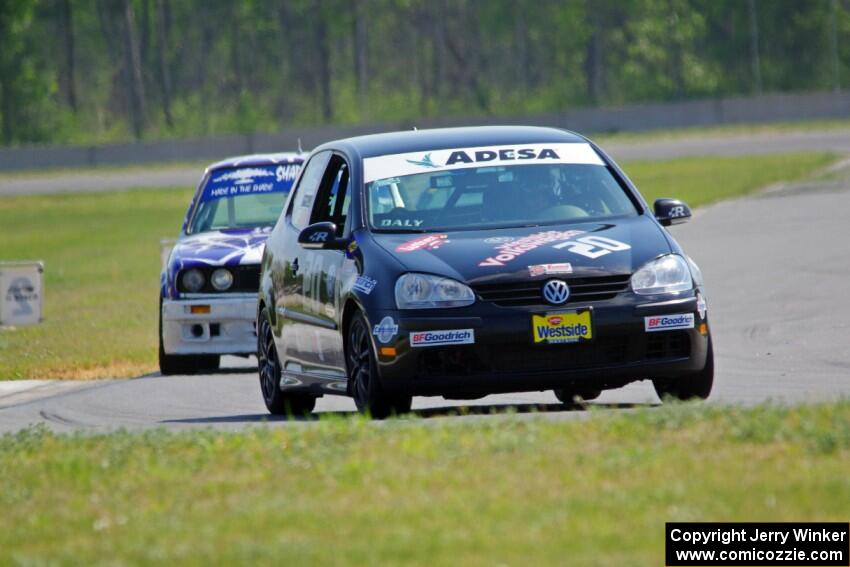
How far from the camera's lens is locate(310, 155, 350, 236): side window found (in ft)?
34.8

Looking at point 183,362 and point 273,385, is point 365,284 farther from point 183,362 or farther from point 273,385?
point 183,362

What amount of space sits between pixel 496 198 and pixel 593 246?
3.15 ft

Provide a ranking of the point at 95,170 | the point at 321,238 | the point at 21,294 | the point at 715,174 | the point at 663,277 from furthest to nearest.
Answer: the point at 95,170 < the point at 715,174 < the point at 21,294 < the point at 321,238 < the point at 663,277

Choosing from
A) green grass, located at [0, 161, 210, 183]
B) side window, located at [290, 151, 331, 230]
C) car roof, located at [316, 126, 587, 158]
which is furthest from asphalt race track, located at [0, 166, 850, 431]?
green grass, located at [0, 161, 210, 183]

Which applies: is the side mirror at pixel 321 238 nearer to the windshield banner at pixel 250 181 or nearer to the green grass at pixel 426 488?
the green grass at pixel 426 488

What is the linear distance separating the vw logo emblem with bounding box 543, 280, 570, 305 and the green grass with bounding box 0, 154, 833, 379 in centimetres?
758

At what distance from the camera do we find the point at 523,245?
9367mm

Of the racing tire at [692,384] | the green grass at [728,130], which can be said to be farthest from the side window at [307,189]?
the green grass at [728,130]

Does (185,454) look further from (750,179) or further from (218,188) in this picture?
(750,179)

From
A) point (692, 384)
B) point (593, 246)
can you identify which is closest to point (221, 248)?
point (593, 246)

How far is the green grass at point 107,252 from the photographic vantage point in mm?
17547

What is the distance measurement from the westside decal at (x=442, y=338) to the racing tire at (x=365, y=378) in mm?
264

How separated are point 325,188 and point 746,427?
4.55m

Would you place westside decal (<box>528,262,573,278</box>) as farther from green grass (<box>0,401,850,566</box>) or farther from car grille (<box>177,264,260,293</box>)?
car grille (<box>177,264,260,293</box>)
